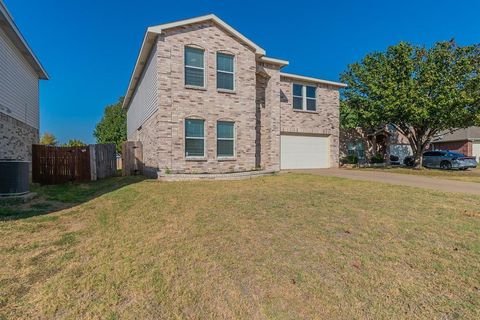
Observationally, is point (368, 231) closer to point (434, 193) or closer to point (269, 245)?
point (269, 245)

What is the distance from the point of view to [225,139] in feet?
44.0

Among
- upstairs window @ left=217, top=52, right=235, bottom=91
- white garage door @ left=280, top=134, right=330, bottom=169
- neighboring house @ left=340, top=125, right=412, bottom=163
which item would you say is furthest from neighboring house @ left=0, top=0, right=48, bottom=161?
neighboring house @ left=340, top=125, right=412, bottom=163

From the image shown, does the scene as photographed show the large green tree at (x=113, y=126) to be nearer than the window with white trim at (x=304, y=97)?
No

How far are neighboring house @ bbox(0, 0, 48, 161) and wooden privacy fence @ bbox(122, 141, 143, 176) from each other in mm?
4340

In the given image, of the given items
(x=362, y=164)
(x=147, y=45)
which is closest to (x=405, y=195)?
(x=147, y=45)

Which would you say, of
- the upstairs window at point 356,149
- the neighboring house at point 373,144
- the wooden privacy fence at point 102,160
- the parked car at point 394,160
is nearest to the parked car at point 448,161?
the parked car at point 394,160

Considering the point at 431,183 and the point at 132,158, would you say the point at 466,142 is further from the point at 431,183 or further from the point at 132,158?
the point at 132,158

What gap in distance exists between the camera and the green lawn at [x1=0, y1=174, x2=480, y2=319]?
279 cm

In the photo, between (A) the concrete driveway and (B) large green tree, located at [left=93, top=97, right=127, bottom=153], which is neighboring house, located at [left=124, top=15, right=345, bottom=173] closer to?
(A) the concrete driveway

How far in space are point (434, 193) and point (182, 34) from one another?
11.8 m

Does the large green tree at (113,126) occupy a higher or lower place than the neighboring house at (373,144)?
higher

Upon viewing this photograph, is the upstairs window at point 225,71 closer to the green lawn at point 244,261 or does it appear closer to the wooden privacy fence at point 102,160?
the wooden privacy fence at point 102,160

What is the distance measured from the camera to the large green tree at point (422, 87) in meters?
17.2

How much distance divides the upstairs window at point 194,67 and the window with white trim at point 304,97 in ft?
24.8
